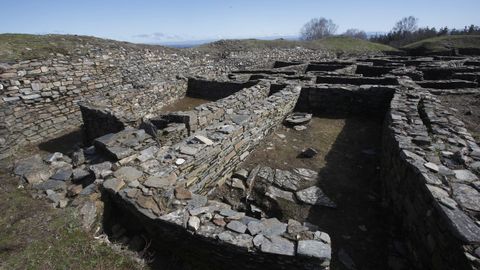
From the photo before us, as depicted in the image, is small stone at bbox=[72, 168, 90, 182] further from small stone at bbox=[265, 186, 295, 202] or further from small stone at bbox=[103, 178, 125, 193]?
small stone at bbox=[265, 186, 295, 202]

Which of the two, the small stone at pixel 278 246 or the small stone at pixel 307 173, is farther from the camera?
the small stone at pixel 307 173

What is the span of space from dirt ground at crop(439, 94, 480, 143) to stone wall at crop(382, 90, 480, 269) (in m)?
1.40

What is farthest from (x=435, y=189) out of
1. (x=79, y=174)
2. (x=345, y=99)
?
(x=345, y=99)

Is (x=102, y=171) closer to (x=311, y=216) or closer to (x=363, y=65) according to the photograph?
(x=311, y=216)

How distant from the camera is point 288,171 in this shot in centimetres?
656

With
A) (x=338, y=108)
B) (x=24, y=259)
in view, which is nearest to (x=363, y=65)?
(x=338, y=108)

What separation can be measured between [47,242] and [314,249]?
3.26 metres

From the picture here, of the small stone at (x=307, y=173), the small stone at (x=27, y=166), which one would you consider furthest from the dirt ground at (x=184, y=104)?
the small stone at (x=307, y=173)

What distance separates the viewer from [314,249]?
3.32 metres

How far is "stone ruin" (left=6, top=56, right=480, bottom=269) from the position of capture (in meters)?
3.45

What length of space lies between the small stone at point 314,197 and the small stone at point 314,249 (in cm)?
213

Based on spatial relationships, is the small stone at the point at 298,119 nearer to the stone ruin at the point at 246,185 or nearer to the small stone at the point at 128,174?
the stone ruin at the point at 246,185

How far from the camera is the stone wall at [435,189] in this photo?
315cm

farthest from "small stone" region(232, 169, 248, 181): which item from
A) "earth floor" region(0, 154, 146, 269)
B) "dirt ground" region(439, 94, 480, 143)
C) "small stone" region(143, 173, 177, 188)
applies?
"dirt ground" region(439, 94, 480, 143)
